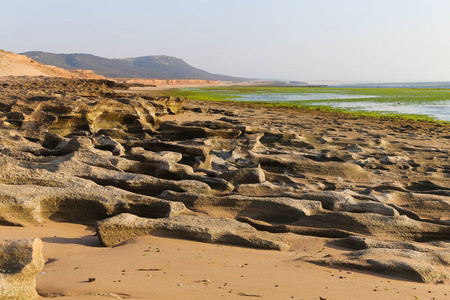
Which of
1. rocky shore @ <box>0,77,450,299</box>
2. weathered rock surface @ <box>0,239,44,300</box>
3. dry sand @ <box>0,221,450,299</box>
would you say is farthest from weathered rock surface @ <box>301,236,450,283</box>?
weathered rock surface @ <box>0,239,44,300</box>

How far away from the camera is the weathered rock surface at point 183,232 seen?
407cm

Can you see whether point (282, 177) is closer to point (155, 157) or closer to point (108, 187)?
point (155, 157)

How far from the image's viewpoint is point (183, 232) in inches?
165

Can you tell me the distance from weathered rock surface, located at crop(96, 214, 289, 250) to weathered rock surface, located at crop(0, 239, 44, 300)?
1.41 meters

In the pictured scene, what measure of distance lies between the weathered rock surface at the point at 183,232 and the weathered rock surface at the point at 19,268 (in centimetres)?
141

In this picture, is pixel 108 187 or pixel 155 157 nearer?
pixel 108 187

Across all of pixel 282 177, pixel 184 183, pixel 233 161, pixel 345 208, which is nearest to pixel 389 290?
pixel 345 208

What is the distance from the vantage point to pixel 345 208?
17.9ft

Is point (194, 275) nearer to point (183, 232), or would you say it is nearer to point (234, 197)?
point (183, 232)

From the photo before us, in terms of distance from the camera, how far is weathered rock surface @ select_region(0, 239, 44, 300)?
2436 mm

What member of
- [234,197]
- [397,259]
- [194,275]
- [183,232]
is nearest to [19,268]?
[194,275]

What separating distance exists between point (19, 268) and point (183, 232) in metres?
1.87

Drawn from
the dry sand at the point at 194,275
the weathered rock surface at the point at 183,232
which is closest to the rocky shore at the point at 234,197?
the weathered rock surface at the point at 183,232

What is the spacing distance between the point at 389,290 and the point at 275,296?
0.95 metres
